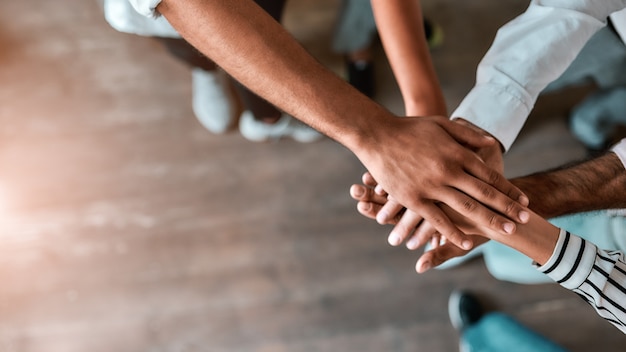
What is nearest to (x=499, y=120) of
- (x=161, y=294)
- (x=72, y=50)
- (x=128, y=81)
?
(x=161, y=294)

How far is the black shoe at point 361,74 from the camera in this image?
5.66ft

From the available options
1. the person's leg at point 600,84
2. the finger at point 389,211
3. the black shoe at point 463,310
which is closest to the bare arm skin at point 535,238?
the finger at point 389,211

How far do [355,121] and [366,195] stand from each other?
156 millimetres

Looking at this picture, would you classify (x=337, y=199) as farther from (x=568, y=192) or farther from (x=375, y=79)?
(x=568, y=192)

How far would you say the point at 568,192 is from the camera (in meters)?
0.99

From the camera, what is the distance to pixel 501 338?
4.84 feet

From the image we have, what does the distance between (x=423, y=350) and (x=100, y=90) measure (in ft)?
4.35

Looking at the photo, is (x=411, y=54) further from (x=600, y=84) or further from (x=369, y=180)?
(x=600, y=84)

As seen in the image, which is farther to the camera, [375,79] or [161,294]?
[375,79]

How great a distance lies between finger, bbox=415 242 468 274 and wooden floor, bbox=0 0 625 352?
61 centimetres

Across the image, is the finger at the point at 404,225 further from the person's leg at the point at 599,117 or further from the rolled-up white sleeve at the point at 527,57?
the person's leg at the point at 599,117

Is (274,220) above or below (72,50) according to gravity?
below

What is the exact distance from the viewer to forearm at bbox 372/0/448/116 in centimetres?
112

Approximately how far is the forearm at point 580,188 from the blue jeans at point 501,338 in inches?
23.1
